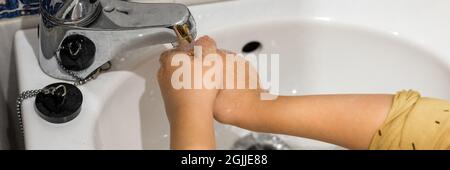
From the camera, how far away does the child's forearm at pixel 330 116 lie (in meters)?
0.68

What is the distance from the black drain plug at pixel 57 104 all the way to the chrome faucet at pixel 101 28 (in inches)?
1.3

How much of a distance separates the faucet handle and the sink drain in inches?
13.1

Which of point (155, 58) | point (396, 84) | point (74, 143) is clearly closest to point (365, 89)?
point (396, 84)

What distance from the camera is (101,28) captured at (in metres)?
0.65

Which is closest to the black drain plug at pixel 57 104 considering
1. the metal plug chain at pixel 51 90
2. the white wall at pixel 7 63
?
the metal plug chain at pixel 51 90

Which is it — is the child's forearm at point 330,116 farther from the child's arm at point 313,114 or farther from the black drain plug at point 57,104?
the black drain plug at point 57,104

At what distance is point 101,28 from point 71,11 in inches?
1.3

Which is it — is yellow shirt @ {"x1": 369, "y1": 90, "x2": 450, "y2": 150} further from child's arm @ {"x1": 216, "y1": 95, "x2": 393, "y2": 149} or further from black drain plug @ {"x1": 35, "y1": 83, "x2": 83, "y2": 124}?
black drain plug @ {"x1": 35, "y1": 83, "x2": 83, "y2": 124}

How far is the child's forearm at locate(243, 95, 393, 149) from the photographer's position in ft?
2.23

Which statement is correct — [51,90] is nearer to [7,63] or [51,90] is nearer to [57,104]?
[57,104]

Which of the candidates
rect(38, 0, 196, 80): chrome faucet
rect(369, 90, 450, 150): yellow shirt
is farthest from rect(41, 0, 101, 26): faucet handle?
rect(369, 90, 450, 150): yellow shirt

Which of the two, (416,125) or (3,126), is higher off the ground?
(416,125)

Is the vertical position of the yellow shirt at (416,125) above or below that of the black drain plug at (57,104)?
above

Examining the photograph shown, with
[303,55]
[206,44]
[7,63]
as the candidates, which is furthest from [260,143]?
[7,63]
